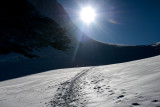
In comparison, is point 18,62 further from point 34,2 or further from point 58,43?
point 34,2

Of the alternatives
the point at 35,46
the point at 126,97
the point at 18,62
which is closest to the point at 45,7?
the point at 35,46

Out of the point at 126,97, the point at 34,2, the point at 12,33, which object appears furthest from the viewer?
the point at 34,2

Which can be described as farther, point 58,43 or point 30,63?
point 58,43

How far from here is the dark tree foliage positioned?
37.2m

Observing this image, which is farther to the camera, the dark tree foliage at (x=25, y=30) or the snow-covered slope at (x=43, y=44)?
the dark tree foliage at (x=25, y=30)

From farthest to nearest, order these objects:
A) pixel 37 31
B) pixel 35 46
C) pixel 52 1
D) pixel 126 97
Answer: pixel 52 1, pixel 37 31, pixel 35 46, pixel 126 97

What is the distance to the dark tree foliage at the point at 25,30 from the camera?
37.2m

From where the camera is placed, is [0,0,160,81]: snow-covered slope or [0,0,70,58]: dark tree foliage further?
[0,0,70,58]: dark tree foliage

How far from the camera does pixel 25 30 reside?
46.8 metres

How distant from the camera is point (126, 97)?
3.92 metres

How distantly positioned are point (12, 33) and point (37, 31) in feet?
32.8

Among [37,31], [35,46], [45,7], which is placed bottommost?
[35,46]

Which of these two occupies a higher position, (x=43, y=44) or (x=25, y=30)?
(x=25, y=30)

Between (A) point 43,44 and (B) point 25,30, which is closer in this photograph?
(A) point 43,44
